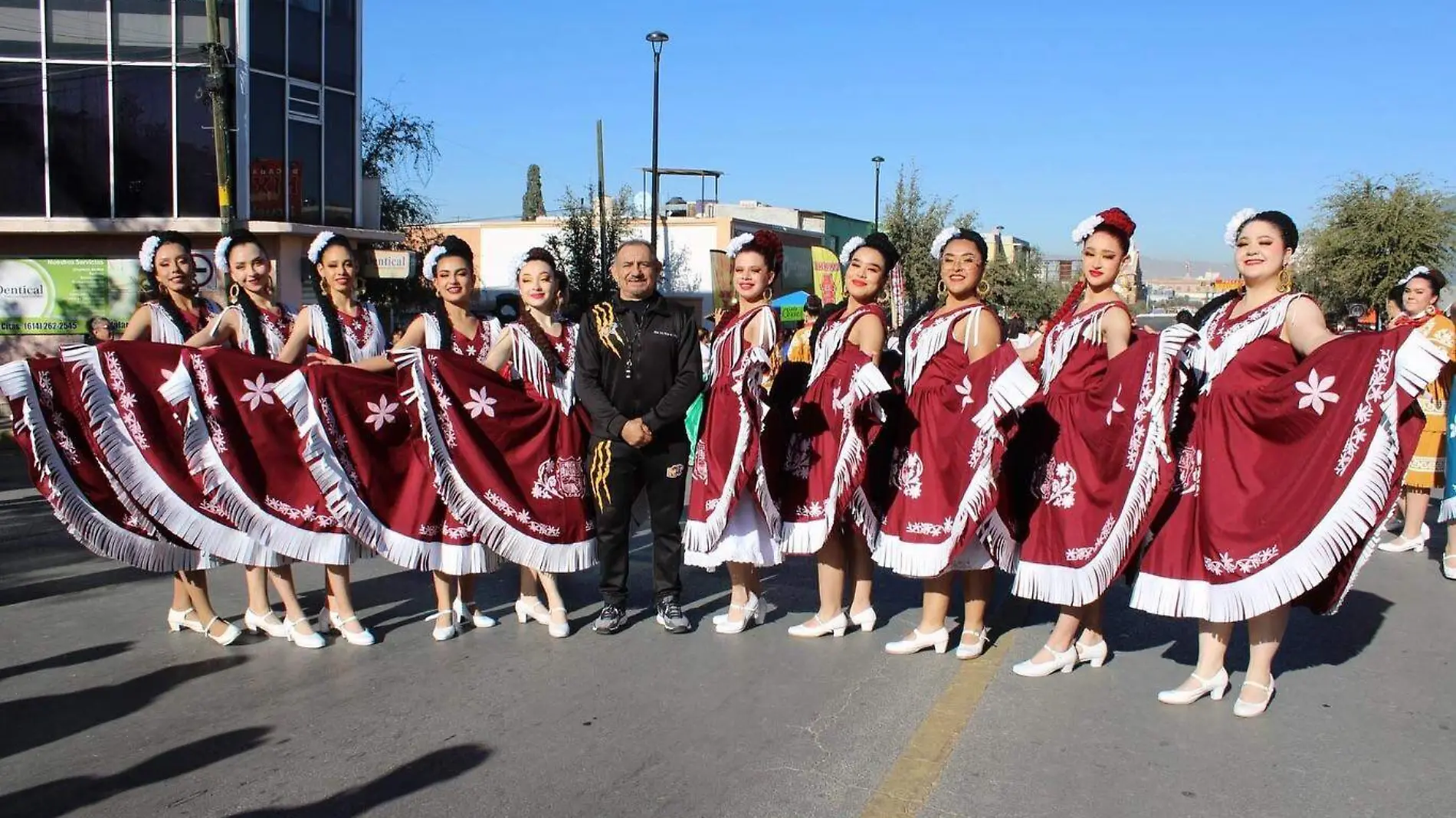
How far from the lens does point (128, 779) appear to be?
3629mm

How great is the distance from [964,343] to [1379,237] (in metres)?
26.5

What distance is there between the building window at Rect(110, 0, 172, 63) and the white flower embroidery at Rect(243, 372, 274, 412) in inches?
696

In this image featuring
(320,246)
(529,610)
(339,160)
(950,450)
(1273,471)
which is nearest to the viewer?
(1273,471)

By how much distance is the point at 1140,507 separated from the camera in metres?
4.48

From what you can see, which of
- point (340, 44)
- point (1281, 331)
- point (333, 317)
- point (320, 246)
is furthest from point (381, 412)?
point (340, 44)

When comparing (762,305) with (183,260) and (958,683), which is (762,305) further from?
(183,260)

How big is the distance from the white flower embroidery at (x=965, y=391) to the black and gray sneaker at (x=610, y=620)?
75.2 inches

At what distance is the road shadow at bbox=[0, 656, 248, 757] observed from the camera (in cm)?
399

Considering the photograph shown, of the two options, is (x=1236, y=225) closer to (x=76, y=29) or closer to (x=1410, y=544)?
(x=1410, y=544)

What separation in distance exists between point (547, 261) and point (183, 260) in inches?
69.1

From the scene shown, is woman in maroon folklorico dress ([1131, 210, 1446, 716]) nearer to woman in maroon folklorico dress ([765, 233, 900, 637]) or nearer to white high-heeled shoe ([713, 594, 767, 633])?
woman in maroon folklorico dress ([765, 233, 900, 637])

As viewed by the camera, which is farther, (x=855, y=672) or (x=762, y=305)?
(x=762, y=305)

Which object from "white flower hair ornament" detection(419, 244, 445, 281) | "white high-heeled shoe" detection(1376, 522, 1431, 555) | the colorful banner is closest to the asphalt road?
"white flower hair ornament" detection(419, 244, 445, 281)

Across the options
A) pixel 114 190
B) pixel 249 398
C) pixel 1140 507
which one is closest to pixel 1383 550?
pixel 1140 507
